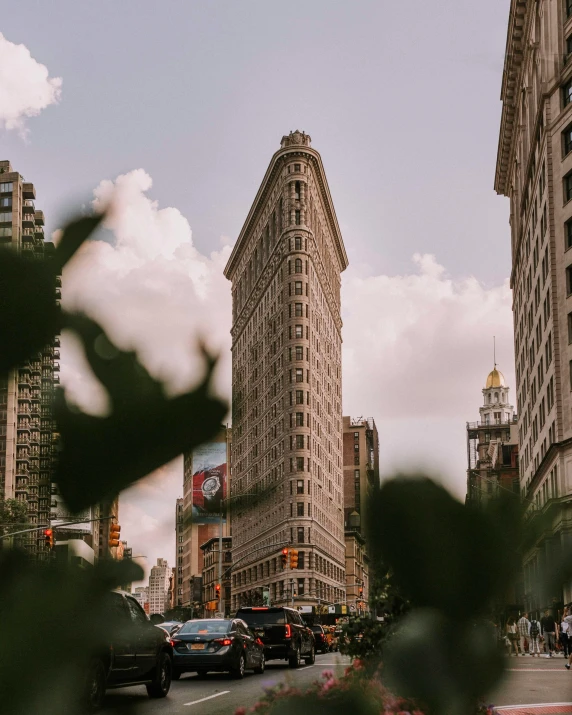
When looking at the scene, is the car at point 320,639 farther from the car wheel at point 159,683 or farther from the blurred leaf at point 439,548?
the blurred leaf at point 439,548

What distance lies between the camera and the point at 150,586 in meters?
1.44

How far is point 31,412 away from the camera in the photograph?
1333 millimetres

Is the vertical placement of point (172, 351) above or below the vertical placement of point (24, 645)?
above

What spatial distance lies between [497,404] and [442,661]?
171m

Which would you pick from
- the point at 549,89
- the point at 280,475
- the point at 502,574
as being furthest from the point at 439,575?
the point at 549,89

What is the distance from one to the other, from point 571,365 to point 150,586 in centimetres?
4708

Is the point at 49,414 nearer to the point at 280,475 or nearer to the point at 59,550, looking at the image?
the point at 59,550

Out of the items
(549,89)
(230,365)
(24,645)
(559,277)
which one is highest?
(549,89)

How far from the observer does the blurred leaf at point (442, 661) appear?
71.9 inches

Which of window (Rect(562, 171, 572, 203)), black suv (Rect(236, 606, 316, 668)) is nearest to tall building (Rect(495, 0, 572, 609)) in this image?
window (Rect(562, 171, 572, 203))

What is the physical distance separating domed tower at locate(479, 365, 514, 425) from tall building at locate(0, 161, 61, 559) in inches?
6445

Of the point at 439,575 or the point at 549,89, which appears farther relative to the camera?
the point at 549,89

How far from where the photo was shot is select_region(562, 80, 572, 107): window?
→ 1954 inches

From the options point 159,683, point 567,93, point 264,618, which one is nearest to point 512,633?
point 159,683
